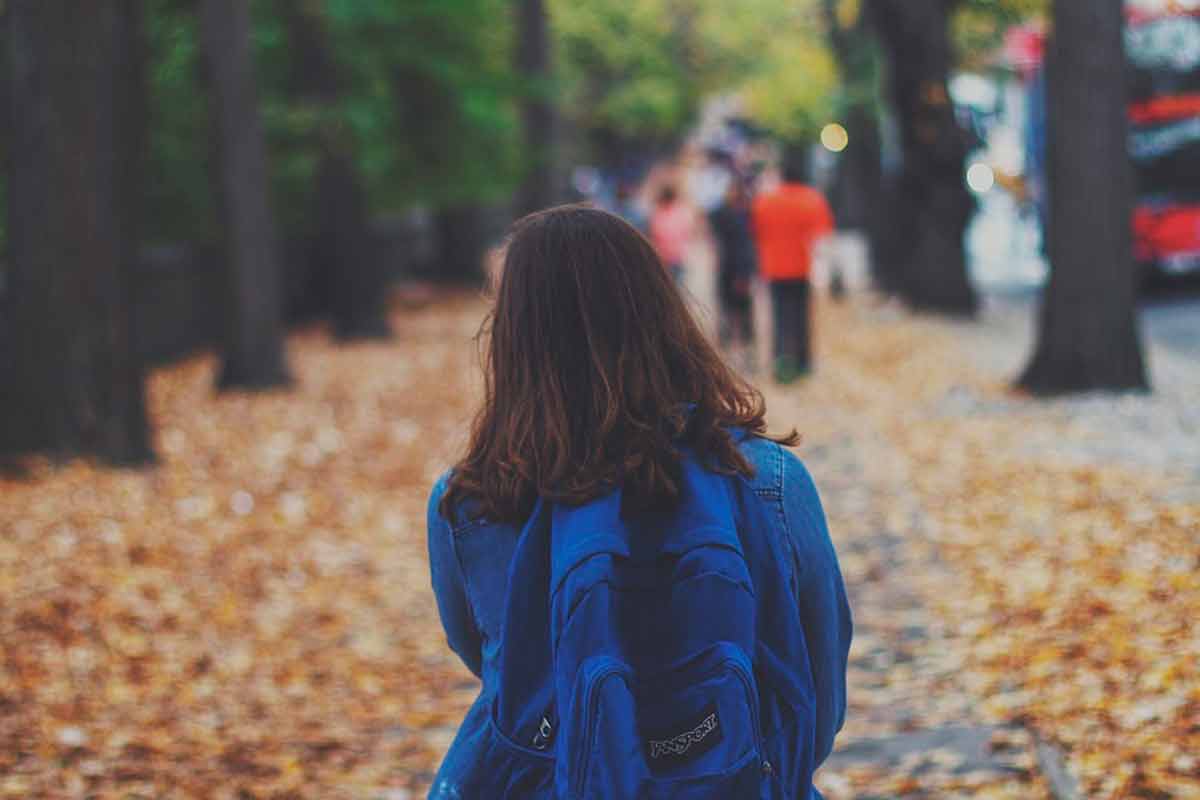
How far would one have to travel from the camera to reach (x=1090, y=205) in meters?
13.4

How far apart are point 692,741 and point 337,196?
21.9 metres

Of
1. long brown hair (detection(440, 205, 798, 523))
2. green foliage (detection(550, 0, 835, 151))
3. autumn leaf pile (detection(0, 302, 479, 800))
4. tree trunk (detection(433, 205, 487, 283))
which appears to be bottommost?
autumn leaf pile (detection(0, 302, 479, 800))

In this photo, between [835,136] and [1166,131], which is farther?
[835,136]

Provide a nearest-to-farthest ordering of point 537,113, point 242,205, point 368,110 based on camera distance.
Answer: point 242,205 < point 368,110 < point 537,113

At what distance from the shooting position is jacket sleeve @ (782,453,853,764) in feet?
8.18

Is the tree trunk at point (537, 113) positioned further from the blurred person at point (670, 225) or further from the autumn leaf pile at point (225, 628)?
the autumn leaf pile at point (225, 628)

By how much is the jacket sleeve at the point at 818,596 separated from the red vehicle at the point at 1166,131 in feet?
72.6

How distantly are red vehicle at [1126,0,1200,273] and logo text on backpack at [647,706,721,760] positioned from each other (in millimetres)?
22550

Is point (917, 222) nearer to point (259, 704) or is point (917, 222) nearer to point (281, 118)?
point (281, 118)

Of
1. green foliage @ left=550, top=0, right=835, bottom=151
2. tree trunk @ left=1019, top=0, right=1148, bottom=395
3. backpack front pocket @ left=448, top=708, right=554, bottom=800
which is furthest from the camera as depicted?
green foliage @ left=550, top=0, right=835, bottom=151

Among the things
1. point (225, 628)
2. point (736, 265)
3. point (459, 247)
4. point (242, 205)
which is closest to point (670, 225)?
point (736, 265)

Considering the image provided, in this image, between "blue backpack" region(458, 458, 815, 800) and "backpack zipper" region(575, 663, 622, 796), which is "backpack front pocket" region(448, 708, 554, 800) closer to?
"blue backpack" region(458, 458, 815, 800)

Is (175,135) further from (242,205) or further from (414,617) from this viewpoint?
(414,617)

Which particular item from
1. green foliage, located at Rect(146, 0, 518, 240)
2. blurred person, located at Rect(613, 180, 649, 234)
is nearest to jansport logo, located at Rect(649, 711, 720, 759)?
green foliage, located at Rect(146, 0, 518, 240)
